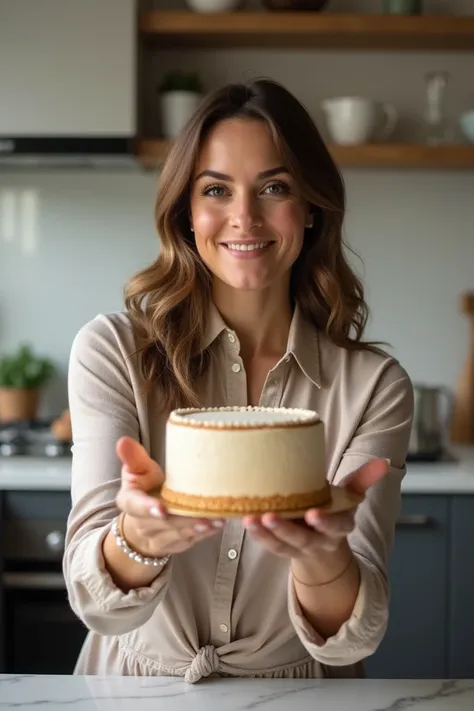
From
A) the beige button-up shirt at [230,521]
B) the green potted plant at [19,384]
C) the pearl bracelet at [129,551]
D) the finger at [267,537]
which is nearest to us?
the finger at [267,537]

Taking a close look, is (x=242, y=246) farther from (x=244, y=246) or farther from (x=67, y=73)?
(x=67, y=73)

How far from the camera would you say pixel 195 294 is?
153 centimetres

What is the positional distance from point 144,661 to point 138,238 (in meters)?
1.79

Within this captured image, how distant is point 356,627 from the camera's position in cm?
121

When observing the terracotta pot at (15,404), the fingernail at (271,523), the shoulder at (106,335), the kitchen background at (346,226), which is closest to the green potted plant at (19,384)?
the terracotta pot at (15,404)

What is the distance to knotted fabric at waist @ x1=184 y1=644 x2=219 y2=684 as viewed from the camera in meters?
1.33

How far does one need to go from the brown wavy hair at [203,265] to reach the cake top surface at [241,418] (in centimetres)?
36

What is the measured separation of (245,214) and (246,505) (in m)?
0.50

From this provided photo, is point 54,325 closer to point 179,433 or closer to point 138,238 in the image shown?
point 138,238

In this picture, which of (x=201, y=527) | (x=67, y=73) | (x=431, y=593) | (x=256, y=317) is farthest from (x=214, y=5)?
(x=201, y=527)

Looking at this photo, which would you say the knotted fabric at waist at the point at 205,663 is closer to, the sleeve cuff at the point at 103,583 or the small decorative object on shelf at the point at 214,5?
the sleeve cuff at the point at 103,583

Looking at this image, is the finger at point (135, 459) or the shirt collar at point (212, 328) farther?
the shirt collar at point (212, 328)

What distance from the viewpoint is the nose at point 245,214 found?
4.44 ft

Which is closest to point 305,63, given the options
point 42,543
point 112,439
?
point 42,543
